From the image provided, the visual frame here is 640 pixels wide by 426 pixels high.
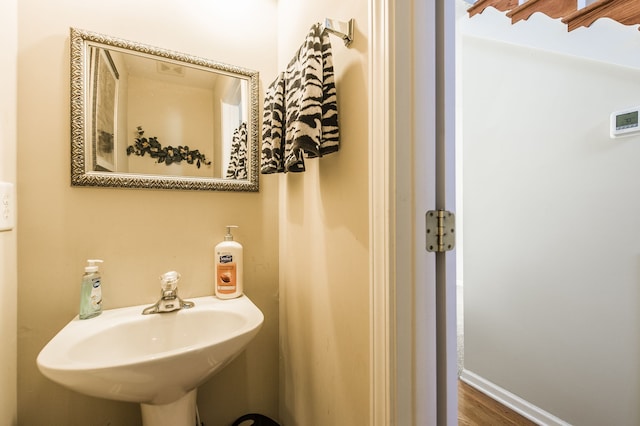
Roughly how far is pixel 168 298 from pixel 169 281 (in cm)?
6

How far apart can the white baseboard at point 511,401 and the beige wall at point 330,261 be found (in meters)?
1.26

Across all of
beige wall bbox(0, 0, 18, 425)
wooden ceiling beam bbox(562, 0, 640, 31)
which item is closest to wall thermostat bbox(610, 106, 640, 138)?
wooden ceiling beam bbox(562, 0, 640, 31)

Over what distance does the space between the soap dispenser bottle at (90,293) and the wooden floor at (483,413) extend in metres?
1.75

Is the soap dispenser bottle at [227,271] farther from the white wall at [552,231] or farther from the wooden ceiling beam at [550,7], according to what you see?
the wooden ceiling beam at [550,7]

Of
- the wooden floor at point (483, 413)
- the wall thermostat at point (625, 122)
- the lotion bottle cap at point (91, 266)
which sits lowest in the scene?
the wooden floor at point (483, 413)

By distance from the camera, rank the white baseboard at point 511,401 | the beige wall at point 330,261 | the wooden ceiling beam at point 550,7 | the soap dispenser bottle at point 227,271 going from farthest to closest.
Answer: the white baseboard at point 511,401 < the wooden ceiling beam at point 550,7 < the soap dispenser bottle at point 227,271 < the beige wall at point 330,261

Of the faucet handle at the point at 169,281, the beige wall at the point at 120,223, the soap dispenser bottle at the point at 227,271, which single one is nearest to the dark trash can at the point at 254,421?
the beige wall at the point at 120,223

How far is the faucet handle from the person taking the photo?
36.3 inches

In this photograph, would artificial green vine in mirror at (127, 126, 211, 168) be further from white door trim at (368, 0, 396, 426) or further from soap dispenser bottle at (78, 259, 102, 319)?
white door trim at (368, 0, 396, 426)

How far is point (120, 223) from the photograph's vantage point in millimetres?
948

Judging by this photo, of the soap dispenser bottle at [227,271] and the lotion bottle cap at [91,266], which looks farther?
the soap dispenser bottle at [227,271]

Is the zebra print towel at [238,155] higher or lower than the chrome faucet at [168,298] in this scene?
higher

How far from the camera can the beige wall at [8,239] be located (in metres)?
0.74

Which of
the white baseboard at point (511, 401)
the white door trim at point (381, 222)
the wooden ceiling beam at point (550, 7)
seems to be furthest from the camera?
the white baseboard at point (511, 401)
